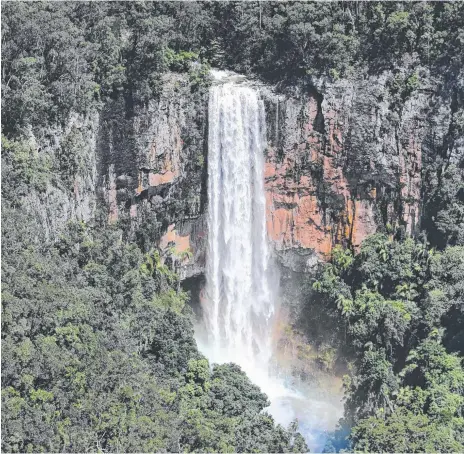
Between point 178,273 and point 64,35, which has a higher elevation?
point 64,35

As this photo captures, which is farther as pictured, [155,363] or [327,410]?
[327,410]

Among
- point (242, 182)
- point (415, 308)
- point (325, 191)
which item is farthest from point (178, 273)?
point (415, 308)

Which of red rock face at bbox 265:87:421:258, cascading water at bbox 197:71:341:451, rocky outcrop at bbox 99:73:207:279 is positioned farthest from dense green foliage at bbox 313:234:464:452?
rocky outcrop at bbox 99:73:207:279

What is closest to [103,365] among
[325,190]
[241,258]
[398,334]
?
[241,258]

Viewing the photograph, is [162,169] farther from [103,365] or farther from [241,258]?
[103,365]

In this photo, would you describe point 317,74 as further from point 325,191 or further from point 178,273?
point 178,273

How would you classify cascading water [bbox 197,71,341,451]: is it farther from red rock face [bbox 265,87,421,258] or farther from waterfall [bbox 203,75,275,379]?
red rock face [bbox 265,87,421,258]

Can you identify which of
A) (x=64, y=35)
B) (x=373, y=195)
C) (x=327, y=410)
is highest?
(x=64, y=35)
